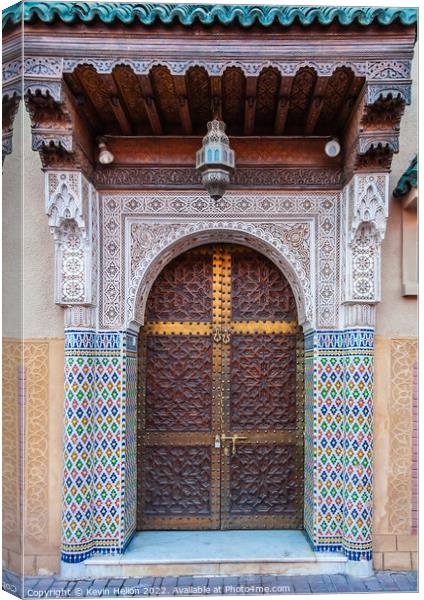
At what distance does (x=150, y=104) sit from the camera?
368cm

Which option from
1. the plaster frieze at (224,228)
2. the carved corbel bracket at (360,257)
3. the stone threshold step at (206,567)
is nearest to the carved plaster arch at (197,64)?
the carved corbel bracket at (360,257)

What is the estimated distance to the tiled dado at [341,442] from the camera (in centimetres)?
397

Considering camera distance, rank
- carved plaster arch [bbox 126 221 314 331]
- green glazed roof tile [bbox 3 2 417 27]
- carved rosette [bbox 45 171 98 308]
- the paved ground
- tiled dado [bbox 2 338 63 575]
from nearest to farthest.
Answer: green glazed roof tile [bbox 3 2 417 27], the paved ground, carved rosette [bbox 45 171 98 308], tiled dado [bbox 2 338 63 575], carved plaster arch [bbox 126 221 314 331]

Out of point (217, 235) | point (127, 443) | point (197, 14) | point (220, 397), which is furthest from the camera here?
point (220, 397)

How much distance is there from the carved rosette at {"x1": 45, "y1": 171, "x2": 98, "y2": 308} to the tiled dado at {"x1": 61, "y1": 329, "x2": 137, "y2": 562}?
259mm

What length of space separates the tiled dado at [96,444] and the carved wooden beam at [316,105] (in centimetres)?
196

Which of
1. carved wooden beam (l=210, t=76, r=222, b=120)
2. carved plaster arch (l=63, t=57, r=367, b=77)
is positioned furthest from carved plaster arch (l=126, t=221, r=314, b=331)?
carved plaster arch (l=63, t=57, r=367, b=77)

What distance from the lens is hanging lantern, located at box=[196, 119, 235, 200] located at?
356cm

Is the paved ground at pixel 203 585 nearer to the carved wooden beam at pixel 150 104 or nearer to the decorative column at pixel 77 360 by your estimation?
the decorative column at pixel 77 360

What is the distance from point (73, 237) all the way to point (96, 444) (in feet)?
4.83

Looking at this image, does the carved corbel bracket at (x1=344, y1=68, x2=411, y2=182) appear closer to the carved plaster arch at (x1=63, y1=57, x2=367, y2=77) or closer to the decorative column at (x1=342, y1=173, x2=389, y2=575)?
the decorative column at (x1=342, y1=173, x2=389, y2=575)

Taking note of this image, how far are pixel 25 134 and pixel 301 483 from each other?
3.22 meters

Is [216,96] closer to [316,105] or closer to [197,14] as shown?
[197,14]

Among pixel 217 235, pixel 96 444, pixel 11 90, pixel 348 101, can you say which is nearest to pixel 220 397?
pixel 96 444
